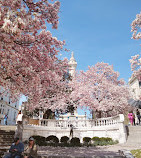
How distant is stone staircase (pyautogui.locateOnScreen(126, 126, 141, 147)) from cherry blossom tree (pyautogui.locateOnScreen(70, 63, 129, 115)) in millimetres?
5108

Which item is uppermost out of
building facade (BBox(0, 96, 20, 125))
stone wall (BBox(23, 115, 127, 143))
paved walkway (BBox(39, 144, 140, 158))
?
building facade (BBox(0, 96, 20, 125))

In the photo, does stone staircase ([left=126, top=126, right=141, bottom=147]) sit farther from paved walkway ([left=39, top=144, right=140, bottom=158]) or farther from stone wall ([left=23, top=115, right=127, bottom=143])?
paved walkway ([left=39, top=144, right=140, bottom=158])

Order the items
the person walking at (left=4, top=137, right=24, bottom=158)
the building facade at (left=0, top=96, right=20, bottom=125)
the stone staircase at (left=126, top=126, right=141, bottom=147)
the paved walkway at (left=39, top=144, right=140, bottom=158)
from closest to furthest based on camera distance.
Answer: the person walking at (left=4, top=137, right=24, bottom=158) → the paved walkway at (left=39, top=144, right=140, bottom=158) → the stone staircase at (left=126, top=126, right=141, bottom=147) → the building facade at (left=0, top=96, right=20, bottom=125)

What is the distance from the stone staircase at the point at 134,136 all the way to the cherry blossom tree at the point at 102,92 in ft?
16.8

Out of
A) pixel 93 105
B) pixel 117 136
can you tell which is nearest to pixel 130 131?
pixel 117 136

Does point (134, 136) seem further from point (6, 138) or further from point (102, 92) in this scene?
point (6, 138)

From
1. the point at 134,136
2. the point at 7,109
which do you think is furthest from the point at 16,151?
the point at 7,109

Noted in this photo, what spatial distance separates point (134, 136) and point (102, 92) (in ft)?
28.1

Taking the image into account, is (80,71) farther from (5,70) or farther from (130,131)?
(5,70)

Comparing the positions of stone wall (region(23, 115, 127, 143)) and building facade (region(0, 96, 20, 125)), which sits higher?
building facade (region(0, 96, 20, 125))

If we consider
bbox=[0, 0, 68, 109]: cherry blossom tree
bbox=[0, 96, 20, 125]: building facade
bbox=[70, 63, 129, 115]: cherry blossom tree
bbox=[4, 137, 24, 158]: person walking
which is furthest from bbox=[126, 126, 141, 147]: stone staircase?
bbox=[0, 96, 20, 125]: building facade

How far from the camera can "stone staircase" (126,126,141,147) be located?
15106 millimetres

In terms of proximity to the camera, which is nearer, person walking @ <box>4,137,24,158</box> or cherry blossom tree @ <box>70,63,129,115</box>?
person walking @ <box>4,137,24,158</box>

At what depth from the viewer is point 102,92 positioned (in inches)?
930
